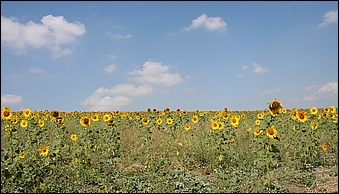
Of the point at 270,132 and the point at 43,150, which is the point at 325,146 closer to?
the point at 270,132

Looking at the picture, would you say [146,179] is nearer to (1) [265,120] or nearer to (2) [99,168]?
(2) [99,168]

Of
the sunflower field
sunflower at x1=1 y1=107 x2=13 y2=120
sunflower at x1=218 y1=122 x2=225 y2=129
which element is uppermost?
sunflower at x1=1 y1=107 x2=13 y2=120

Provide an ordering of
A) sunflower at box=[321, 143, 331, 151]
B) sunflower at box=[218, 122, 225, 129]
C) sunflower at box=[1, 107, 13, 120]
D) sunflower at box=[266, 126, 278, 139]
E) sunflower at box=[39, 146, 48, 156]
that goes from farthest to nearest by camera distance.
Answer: sunflower at box=[218, 122, 225, 129] < sunflower at box=[321, 143, 331, 151] < sunflower at box=[1, 107, 13, 120] < sunflower at box=[39, 146, 48, 156] < sunflower at box=[266, 126, 278, 139]

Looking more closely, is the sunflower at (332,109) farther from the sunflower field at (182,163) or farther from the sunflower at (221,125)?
the sunflower at (221,125)

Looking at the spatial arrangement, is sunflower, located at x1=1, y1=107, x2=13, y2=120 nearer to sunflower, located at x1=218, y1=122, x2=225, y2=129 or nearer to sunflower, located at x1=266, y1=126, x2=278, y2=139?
sunflower, located at x1=218, y1=122, x2=225, y2=129

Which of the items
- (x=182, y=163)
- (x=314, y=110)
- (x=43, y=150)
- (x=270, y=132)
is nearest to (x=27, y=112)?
(x=43, y=150)

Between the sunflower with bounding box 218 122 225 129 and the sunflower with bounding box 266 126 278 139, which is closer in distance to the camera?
the sunflower with bounding box 266 126 278 139

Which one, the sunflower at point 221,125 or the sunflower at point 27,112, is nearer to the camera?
the sunflower at point 221,125

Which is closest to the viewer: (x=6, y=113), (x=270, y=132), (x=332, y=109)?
(x=270, y=132)

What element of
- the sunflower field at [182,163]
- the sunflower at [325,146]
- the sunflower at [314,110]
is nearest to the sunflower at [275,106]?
the sunflower field at [182,163]

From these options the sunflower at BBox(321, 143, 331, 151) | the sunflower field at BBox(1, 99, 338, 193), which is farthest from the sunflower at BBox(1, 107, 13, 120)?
the sunflower at BBox(321, 143, 331, 151)

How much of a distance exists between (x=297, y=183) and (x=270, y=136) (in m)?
0.85

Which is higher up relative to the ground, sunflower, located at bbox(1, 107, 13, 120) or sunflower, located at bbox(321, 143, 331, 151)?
Answer: sunflower, located at bbox(1, 107, 13, 120)

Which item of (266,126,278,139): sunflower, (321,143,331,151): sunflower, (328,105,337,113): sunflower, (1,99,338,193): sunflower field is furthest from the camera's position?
(328,105,337,113): sunflower
